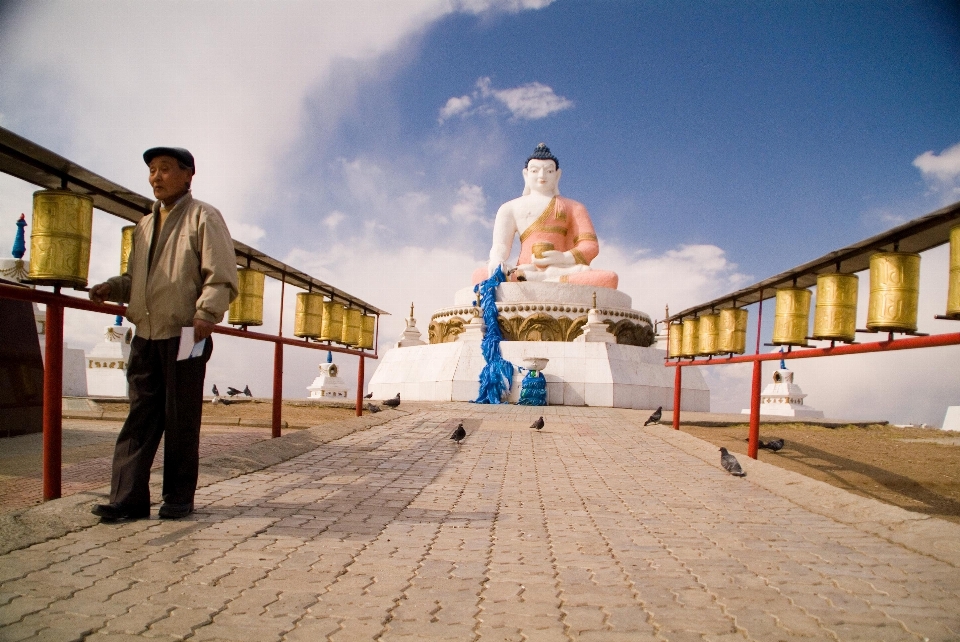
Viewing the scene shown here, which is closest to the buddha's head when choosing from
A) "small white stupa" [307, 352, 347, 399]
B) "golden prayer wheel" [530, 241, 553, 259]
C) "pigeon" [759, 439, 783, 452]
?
"golden prayer wheel" [530, 241, 553, 259]

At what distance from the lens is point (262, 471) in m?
4.98

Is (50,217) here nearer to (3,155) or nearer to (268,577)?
(3,155)

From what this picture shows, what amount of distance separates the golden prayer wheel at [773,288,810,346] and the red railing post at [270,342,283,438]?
18.2ft

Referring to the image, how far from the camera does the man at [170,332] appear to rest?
342 centimetres

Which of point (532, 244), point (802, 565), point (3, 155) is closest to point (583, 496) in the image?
point (802, 565)

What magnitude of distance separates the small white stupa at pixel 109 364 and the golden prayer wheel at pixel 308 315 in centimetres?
921

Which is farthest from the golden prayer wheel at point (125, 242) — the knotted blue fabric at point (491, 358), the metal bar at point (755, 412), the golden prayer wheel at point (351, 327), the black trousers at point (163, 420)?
the knotted blue fabric at point (491, 358)

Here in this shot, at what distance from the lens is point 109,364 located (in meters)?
15.5

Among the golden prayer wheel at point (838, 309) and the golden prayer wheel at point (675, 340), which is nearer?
the golden prayer wheel at point (838, 309)

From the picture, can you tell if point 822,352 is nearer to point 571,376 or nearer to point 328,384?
point 571,376

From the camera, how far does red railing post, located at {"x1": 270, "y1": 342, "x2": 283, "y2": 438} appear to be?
280 inches

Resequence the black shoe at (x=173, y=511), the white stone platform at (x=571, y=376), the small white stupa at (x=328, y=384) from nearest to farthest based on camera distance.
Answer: the black shoe at (x=173, y=511) → the white stone platform at (x=571, y=376) → the small white stupa at (x=328, y=384)

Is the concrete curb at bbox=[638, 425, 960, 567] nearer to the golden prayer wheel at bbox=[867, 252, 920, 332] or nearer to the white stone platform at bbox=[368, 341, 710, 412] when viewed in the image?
the golden prayer wheel at bbox=[867, 252, 920, 332]

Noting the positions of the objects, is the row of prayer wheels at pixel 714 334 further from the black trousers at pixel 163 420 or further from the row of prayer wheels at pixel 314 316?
the black trousers at pixel 163 420
